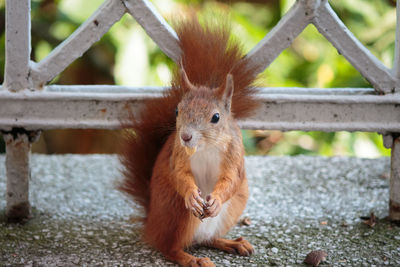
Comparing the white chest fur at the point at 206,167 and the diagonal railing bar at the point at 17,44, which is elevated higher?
the diagonal railing bar at the point at 17,44

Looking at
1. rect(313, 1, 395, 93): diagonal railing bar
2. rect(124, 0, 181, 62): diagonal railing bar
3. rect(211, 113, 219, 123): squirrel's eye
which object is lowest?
rect(211, 113, 219, 123): squirrel's eye

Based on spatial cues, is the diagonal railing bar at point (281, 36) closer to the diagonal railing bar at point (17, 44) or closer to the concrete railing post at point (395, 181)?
the concrete railing post at point (395, 181)

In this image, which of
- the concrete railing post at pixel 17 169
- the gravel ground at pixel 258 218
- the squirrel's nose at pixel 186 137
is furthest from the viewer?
the concrete railing post at pixel 17 169

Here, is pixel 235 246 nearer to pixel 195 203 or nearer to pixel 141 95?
pixel 195 203

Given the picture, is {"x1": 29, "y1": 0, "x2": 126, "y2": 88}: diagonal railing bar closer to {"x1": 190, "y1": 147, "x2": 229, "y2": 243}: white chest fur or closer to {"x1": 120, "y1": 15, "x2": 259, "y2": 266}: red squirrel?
{"x1": 120, "y1": 15, "x2": 259, "y2": 266}: red squirrel

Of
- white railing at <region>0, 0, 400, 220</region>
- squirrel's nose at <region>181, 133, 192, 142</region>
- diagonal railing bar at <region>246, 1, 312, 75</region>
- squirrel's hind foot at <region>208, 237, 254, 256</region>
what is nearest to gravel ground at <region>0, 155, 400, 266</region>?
squirrel's hind foot at <region>208, 237, 254, 256</region>

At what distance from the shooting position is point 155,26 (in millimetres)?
1337

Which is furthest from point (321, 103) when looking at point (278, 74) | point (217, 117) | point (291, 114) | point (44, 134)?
point (44, 134)

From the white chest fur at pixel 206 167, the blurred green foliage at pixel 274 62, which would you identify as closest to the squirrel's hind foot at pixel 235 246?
the white chest fur at pixel 206 167

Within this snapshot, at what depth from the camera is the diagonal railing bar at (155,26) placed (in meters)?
1.33

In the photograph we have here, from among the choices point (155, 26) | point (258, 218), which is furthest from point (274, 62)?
point (155, 26)

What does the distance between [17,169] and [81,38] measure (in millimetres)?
360

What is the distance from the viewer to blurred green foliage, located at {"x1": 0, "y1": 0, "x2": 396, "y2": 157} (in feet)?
7.70

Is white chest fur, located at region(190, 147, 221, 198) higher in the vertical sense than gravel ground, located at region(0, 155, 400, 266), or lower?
higher
